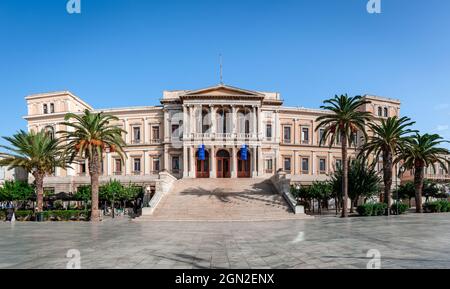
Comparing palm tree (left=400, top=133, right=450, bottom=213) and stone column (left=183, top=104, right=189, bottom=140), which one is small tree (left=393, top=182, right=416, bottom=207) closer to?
palm tree (left=400, top=133, right=450, bottom=213)

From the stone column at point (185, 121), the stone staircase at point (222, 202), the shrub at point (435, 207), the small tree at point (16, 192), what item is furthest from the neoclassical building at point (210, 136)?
the shrub at point (435, 207)

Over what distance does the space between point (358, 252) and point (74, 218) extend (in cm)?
2560

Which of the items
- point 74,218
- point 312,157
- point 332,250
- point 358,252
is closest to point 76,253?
point 332,250

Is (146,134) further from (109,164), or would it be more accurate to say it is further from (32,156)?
(32,156)

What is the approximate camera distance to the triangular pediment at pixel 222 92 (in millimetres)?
45156

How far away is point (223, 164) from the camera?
46.4m

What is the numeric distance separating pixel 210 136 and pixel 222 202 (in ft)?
51.9

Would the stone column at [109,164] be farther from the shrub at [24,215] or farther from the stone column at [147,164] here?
the shrub at [24,215]

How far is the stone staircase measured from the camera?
27.1m

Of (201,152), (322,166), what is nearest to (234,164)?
(201,152)

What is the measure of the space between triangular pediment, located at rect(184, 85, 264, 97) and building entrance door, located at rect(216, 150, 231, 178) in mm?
8633

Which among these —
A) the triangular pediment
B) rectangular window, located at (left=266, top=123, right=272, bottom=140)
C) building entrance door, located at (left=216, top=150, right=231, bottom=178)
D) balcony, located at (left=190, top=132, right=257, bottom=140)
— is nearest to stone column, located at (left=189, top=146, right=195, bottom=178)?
balcony, located at (left=190, top=132, right=257, bottom=140)

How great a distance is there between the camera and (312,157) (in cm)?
5188

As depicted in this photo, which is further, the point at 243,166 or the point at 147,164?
the point at 147,164
